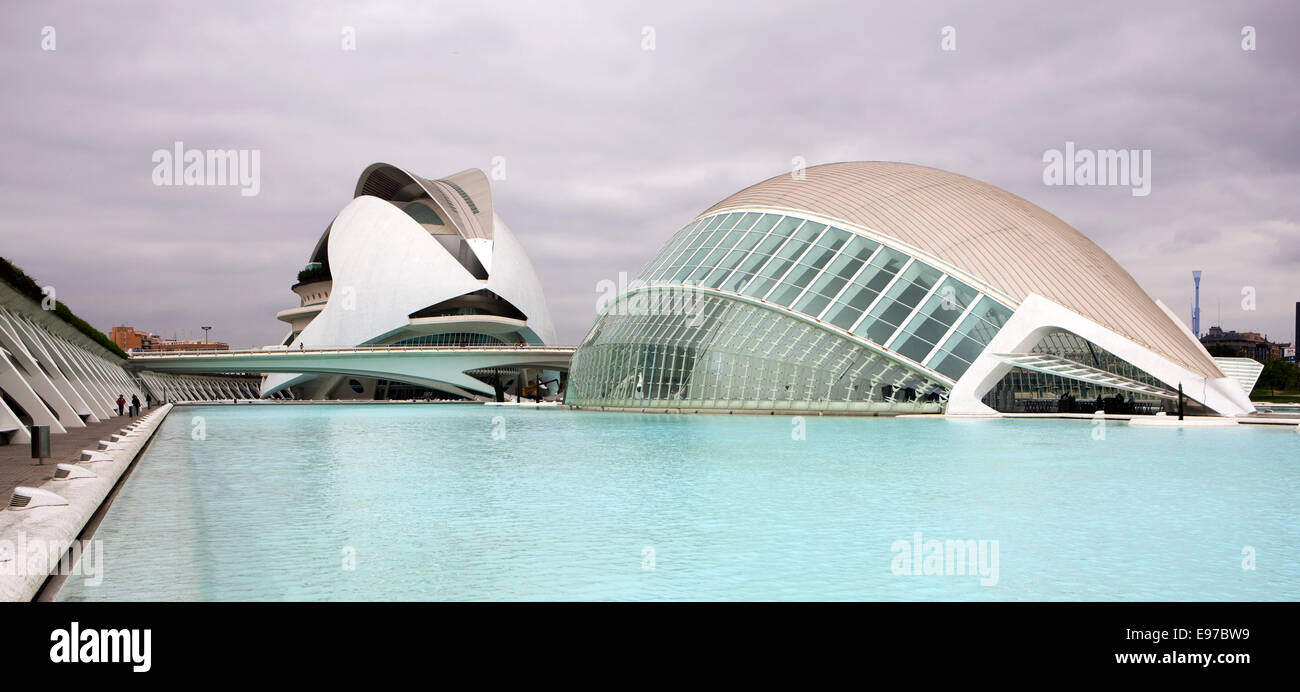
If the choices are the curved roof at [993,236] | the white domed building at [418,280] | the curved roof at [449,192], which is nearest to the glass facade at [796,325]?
the curved roof at [993,236]

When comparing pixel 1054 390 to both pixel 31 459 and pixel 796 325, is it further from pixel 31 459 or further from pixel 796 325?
pixel 31 459

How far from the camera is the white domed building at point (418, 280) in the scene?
273ft

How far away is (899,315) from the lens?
3075 centimetres

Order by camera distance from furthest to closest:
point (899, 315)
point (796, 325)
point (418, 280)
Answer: point (418, 280), point (796, 325), point (899, 315)

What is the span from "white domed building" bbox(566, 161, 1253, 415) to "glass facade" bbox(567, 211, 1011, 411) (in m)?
0.06

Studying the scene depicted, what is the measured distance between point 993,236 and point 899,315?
16.2ft

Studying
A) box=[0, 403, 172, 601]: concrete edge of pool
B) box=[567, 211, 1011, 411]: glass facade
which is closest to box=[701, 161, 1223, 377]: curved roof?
box=[567, 211, 1011, 411]: glass facade

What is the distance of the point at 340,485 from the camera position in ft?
39.7

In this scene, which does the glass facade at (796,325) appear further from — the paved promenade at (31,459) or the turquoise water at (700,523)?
the paved promenade at (31,459)

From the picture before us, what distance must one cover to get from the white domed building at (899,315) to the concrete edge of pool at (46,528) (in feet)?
76.0

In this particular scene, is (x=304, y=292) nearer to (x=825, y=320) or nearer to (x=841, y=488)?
(x=825, y=320)

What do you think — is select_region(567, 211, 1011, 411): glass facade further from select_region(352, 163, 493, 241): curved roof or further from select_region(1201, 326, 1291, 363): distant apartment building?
select_region(1201, 326, 1291, 363): distant apartment building

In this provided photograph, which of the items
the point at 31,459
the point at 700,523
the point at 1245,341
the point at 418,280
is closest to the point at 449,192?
the point at 418,280
